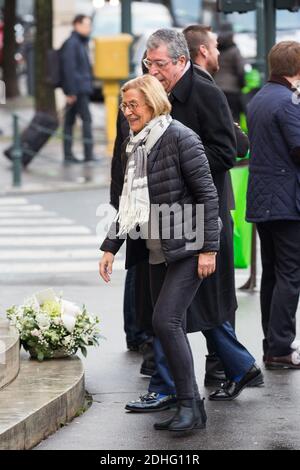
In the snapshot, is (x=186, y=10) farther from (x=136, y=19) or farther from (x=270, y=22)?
(x=270, y=22)

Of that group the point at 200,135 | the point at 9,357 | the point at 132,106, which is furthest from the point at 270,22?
the point at 9,357

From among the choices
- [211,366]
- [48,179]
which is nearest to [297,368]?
[211,366]

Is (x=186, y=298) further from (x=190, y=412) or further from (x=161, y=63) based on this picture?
(x=161, y=63)

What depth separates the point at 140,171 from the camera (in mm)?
6836

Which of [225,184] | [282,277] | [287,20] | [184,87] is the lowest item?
[287,20]

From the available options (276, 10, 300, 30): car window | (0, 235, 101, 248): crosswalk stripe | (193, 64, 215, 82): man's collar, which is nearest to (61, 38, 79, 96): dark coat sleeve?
(0, 235, 101, 248): crosswalk stripe

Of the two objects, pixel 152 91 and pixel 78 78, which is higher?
pixel 152 91

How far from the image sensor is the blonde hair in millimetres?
6746

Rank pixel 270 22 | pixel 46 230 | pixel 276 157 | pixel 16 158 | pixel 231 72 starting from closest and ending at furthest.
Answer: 1. pixel 276 157
2. pixel 270 22
3. pixel 46 230
4. pixel 231 72
5. pixel 16 158

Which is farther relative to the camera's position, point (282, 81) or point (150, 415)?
point (282, 81)

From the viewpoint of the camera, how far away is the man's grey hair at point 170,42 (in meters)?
7.16

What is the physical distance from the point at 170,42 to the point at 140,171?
0.75 meters

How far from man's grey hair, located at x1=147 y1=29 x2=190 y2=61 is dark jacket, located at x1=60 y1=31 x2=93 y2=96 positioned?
1291 centimetres
